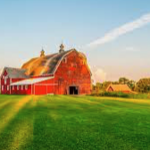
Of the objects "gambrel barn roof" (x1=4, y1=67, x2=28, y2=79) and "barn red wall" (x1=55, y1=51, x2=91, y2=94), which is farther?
"gambrel barn roof" (x1=4, y1=67, x2=28, y2=79)

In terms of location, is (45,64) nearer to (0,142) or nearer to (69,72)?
(69,72)

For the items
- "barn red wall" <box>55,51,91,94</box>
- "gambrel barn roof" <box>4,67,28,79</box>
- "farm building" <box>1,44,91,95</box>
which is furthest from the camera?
"gambrel barn roof" <box>4,67,28,79</box>

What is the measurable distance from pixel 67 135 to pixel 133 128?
9.89 feet

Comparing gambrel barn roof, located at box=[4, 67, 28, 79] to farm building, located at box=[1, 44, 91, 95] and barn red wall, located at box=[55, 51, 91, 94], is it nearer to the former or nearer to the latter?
farm building, located at box=[1, 44, 91, 95]

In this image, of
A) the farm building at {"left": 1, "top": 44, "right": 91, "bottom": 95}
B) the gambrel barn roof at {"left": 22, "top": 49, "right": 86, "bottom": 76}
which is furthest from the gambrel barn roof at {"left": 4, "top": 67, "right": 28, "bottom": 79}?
the gambrel barn roof at {"left": 22, "top": 49, "right": 86, "bottom": 76}

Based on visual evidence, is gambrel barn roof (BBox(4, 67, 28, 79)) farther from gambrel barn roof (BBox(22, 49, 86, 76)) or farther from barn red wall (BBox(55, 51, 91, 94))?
barn red wall (BBox(55, 51, 91, 94))

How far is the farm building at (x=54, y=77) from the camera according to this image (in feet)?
187

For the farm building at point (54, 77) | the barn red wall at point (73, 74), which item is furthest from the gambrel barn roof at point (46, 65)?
the barn red wall at point (73, 74)

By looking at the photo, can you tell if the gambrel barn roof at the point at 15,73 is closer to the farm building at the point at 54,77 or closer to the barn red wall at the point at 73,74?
the farm building at the point at 54,77

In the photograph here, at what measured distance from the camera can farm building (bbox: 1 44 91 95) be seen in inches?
2244

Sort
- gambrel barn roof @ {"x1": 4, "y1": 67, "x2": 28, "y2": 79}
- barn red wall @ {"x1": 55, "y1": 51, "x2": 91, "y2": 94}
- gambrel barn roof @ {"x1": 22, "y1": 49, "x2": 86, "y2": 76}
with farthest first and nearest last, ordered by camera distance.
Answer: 1. gambrel barn roof @ {"x1": 4, "y1": 67, "x2": 28, "y2": 79}
2. gambrel barn roof @ {"x1": 22, "y1": 49, "x2": 86, "y2": 76}
3. barn red wall @ {"x1": 55, "y1": 51, "x2": 91, "y2": 94}

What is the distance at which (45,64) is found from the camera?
64.6 meters

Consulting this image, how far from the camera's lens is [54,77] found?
58719 mm

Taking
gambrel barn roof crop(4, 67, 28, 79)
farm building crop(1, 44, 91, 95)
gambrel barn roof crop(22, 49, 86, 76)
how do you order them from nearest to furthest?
1. farm building crop(1, 44, 91, 95)
2. gambrel barn roof crop(22, 49, 86, 76)
3. gambrel barn roof crop(4, 67, 28, 79)
